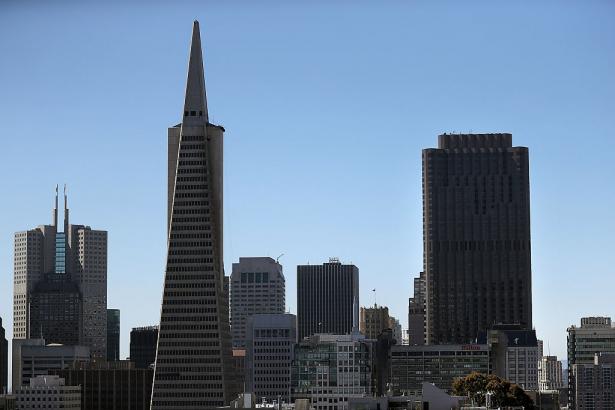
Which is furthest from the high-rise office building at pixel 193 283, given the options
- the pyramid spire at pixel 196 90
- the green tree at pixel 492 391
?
the green tree at pixel 492 391

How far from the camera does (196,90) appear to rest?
19675cm

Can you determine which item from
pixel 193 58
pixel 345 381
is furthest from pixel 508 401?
pixel 193 58

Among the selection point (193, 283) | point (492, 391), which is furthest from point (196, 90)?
point (492, 391)

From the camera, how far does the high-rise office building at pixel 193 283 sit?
634 ft

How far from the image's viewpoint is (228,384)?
196 m

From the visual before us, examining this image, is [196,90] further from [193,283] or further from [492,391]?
[492,391]

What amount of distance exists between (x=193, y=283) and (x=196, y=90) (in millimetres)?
19714

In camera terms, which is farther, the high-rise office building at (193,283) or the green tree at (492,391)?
the high-rise office building at (193,283)

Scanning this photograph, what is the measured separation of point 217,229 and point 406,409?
221 ft

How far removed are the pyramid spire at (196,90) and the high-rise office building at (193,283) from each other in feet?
0.33

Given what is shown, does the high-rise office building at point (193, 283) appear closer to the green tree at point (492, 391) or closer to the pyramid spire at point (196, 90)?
the pyramid spire at point (196, 90)

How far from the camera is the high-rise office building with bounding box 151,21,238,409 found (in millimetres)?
193125

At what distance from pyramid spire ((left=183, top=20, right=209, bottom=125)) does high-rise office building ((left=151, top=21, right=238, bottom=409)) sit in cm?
10

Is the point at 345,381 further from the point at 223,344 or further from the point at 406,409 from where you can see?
the point at 406,409
